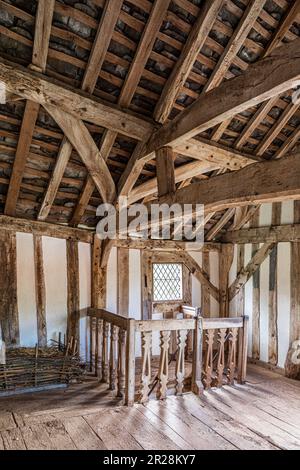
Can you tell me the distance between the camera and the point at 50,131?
375 centimetres

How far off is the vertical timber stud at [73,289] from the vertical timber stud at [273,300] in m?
3.48

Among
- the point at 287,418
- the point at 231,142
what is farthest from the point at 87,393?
the point at 231,142

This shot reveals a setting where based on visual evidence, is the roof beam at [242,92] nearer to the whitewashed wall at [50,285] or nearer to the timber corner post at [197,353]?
the timber corner post at [197,353]

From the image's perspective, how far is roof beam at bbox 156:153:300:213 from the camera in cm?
221

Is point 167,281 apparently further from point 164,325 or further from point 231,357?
point 164,325

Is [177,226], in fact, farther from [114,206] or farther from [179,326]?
[179,326]

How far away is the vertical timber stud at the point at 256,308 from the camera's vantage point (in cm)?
609

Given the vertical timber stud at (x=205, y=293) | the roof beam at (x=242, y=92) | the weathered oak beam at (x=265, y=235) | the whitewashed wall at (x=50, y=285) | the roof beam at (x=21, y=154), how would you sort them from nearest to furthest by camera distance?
the roof beam at (x=242, y=92)
the roof beam at (x=21, y=154)
the whitewashed wall at (x=50, y=285)
the weathered oak beam at (x=265, y=235)
the vertical timber stud at (x=205, y=293)

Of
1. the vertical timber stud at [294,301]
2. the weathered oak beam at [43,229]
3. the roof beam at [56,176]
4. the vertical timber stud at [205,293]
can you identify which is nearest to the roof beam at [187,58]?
the roof beam at [56,176]

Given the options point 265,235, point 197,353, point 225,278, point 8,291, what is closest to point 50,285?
point 8,291

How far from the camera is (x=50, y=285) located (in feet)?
16.2
